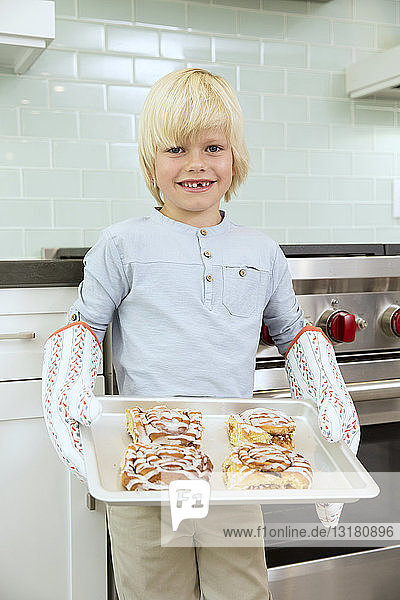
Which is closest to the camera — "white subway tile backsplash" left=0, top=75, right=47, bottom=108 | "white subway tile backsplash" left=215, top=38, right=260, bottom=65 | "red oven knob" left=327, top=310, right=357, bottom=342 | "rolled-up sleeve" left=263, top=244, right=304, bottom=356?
"rolled-up sleeve" left=263, top=244, right=304, bottom=356

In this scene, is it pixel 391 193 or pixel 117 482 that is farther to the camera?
pixel 391 193

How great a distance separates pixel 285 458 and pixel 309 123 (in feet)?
4.64

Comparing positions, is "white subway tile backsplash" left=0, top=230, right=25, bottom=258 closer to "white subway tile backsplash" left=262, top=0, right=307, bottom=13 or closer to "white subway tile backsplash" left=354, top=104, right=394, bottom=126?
"white subway tile backsplash" left=262, top=0, right=307, bottom=13

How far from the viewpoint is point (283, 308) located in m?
1.27

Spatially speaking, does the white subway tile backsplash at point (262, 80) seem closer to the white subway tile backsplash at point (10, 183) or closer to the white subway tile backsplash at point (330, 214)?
the white subway tile backsplash at point (330, 214)

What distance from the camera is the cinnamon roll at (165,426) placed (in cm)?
100

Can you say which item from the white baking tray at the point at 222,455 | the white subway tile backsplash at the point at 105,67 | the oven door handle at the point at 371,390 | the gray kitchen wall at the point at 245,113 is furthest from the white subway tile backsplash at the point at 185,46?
the white baking tray at the point at 222,455

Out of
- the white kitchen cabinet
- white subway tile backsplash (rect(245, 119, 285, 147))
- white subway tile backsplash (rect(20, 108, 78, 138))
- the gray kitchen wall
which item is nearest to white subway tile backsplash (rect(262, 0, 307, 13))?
the gray kitchen wall

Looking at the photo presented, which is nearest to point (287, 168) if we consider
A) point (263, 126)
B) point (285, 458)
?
point (263, 126)

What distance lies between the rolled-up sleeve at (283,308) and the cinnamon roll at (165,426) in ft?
0.95

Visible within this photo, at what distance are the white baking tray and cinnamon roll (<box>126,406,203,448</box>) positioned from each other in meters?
0.04

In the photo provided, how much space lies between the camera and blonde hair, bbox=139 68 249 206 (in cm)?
115

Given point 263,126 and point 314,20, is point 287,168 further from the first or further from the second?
point 314,20

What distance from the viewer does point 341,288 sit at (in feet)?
4.81
